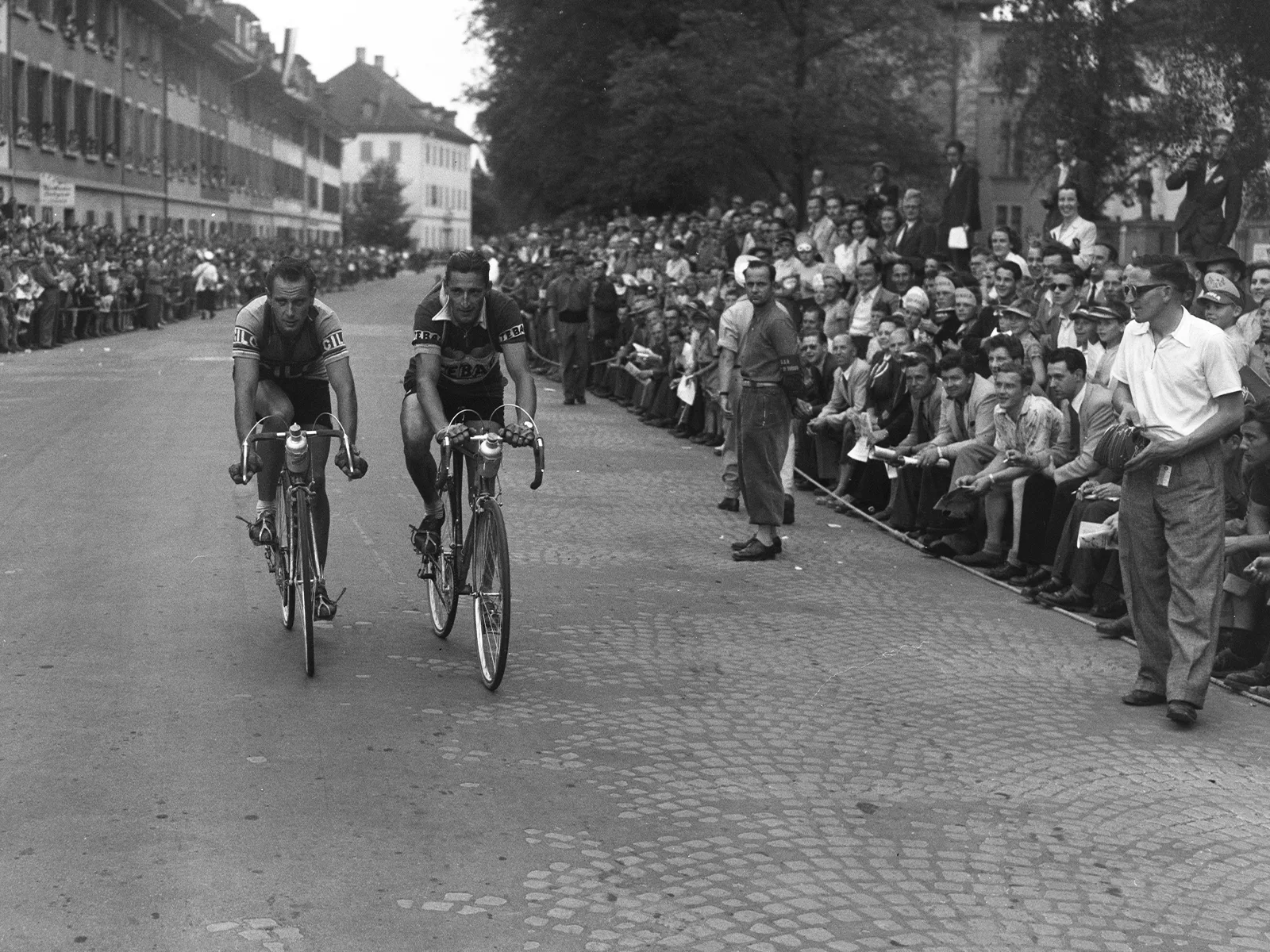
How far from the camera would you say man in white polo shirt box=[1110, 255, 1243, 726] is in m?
8.00

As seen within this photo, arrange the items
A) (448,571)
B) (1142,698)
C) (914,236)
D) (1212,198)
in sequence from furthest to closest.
Answer: (914,236), (1212,198), (448,571), (1142,698)

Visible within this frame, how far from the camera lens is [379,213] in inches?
4951

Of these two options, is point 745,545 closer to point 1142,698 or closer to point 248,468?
point 1142,698

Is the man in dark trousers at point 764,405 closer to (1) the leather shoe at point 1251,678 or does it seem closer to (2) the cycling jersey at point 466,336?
(2) the cycling jersey at point 466,336

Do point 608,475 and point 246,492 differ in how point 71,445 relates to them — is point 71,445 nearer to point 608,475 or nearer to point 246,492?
point 246,492

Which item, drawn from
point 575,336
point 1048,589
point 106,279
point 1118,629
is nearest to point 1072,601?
point 1048,589

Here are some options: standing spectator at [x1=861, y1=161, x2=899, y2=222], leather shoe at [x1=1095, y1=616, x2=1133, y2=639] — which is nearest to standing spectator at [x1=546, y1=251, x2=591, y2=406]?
standing spectator at [x1=861, y1=161, x2=899, y2=222]

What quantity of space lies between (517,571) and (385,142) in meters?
144

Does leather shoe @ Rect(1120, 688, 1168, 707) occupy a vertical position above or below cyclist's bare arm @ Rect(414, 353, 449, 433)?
below

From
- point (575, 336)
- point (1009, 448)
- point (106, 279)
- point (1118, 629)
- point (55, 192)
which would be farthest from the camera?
point (106, 279)

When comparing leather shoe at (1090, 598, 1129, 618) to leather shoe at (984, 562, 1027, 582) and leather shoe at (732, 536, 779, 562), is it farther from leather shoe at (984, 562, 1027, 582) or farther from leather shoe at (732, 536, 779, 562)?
leather shoe at (732, 536, 779, 562)

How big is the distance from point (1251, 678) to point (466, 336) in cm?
395

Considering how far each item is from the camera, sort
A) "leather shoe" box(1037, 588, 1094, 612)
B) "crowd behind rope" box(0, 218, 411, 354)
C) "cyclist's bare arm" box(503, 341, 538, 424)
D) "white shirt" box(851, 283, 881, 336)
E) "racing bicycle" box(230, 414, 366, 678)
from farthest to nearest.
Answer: "crowd behind rope" box(0, 218, 411, 354)
"white shirt" box(851, 283, 881, 336)
"leather shoe" box(1037, 588, 1094, 612)
"cyclist's bare arm" box(503, 341, 538, 424)
"racing bicycle" box(230, 414, 366, 678)

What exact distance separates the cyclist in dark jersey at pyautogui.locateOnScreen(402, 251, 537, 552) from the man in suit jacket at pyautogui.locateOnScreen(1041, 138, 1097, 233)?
12057 millimetres
